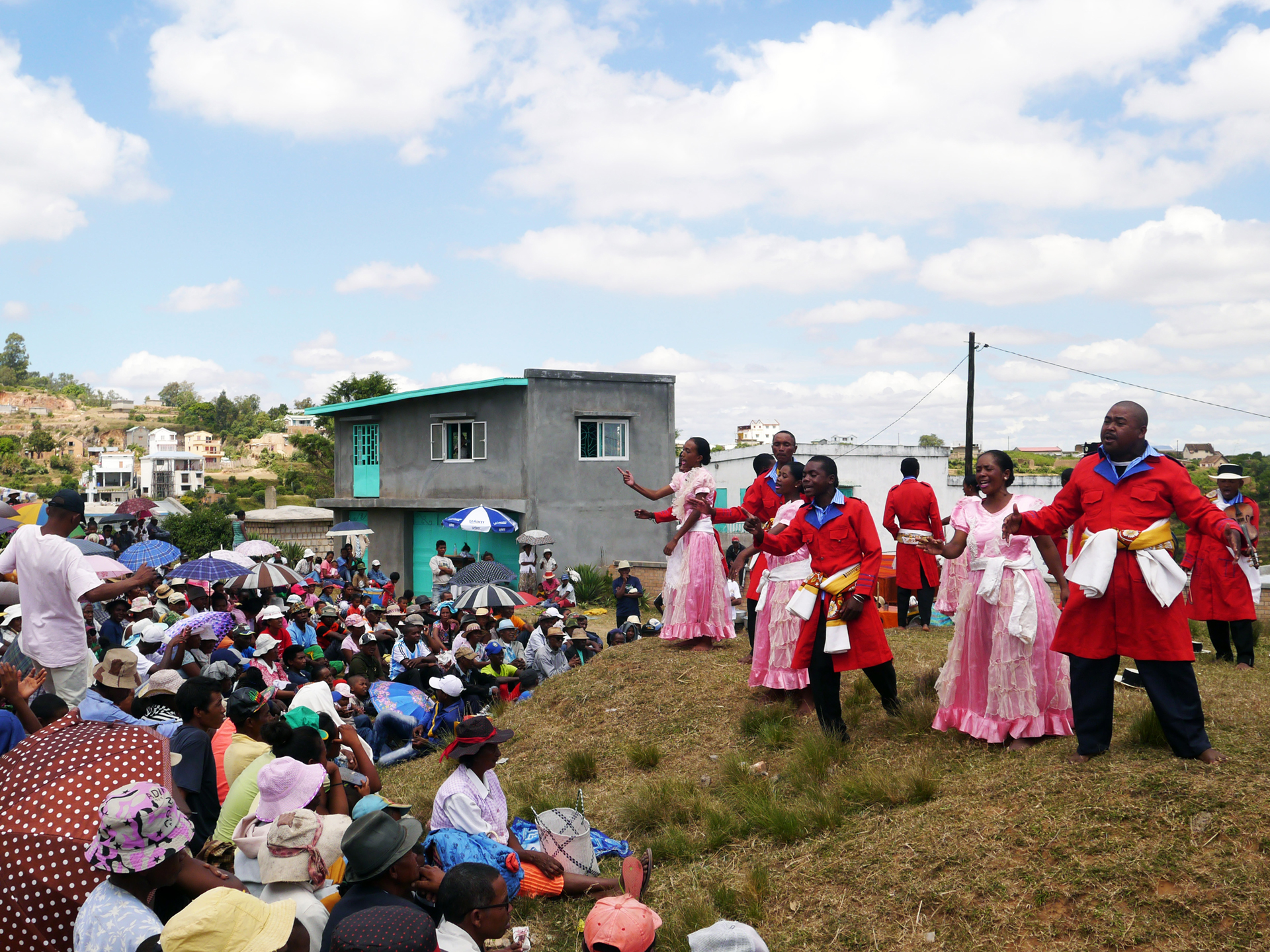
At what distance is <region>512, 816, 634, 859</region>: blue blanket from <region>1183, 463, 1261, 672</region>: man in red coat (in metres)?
5.86

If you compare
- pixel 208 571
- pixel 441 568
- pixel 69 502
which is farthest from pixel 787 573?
pixel 441 568

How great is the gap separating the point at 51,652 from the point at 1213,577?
31.1ft

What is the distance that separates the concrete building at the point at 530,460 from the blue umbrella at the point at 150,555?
426 inches

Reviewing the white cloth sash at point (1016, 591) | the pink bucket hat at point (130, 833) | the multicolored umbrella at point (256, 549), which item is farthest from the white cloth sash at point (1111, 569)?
the multicolored umbrella at point (256, 549)

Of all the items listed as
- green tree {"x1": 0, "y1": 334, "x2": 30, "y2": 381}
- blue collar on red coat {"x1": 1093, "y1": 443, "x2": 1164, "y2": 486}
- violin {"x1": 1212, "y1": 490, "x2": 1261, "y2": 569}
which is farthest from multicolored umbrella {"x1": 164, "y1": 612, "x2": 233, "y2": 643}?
green tree {"x1": 0, "y1": 334, "x2": 30, "y2": 381}

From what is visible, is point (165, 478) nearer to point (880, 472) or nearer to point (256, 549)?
point (880, 472)

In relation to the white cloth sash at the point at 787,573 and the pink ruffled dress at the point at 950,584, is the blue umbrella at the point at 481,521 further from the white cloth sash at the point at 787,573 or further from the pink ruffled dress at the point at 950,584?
the white cloth sash at the point at 787,573

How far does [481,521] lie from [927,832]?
1953 cm

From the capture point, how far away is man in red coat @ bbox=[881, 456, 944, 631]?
923cm

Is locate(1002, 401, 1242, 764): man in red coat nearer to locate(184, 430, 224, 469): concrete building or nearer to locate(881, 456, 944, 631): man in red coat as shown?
locate(881, 456, 944, 631): man in red coat

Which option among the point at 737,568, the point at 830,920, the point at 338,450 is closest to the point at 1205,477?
the point at 338,450

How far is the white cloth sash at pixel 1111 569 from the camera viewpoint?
4.88m

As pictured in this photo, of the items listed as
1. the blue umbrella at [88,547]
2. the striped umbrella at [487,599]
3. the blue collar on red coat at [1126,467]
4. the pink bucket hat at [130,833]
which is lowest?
the striped umbrella at [487,599]

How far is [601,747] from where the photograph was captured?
310 inches
